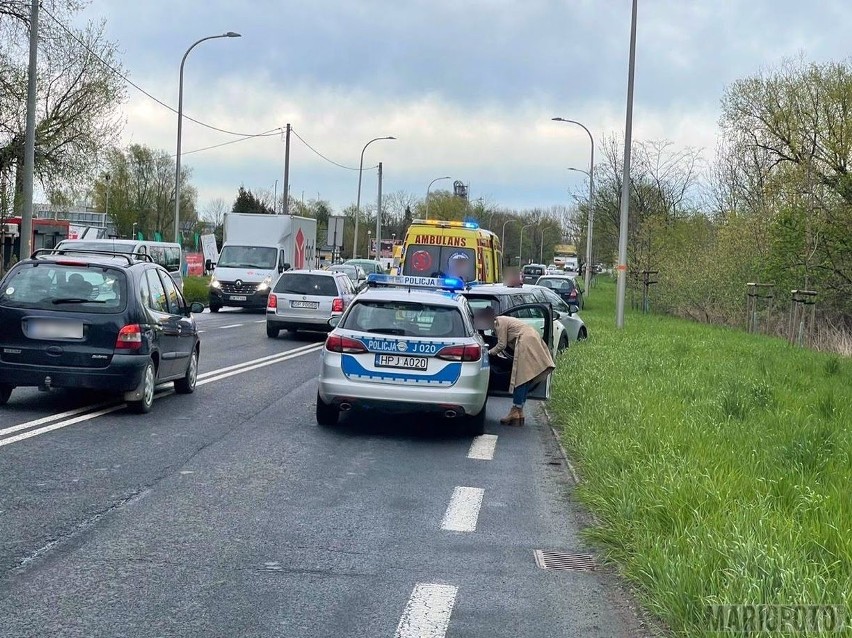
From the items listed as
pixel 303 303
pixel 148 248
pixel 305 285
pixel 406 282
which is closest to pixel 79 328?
pixel 406 282

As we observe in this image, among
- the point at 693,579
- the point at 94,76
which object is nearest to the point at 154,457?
the point at 693,579

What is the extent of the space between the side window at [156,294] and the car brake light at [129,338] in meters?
0.66

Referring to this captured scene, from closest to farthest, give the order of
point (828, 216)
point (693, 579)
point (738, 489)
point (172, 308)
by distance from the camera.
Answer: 1. point (693, 579)
2. point (738, 489)
3. point (172, 308)
4. point (828, 216)

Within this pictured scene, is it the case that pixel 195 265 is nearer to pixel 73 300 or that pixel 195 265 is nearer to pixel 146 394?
pixel 146 394

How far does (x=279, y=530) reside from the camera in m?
6.78

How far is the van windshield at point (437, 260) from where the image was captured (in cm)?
2684

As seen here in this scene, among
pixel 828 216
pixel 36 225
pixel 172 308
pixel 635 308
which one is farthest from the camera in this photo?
pixel 635 308

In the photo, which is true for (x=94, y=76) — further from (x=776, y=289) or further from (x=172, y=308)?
(x=172, y=308)

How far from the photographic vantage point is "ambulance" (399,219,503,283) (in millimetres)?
26938

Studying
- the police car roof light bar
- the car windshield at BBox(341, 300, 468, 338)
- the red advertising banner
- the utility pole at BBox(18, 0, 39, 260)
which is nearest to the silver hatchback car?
the utility pole at BBox(18, 0, 39, 260)

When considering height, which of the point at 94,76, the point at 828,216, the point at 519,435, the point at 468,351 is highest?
the point at 94,76

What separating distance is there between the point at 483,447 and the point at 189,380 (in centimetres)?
450

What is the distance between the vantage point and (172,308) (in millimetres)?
12781

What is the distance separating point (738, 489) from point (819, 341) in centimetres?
2171
